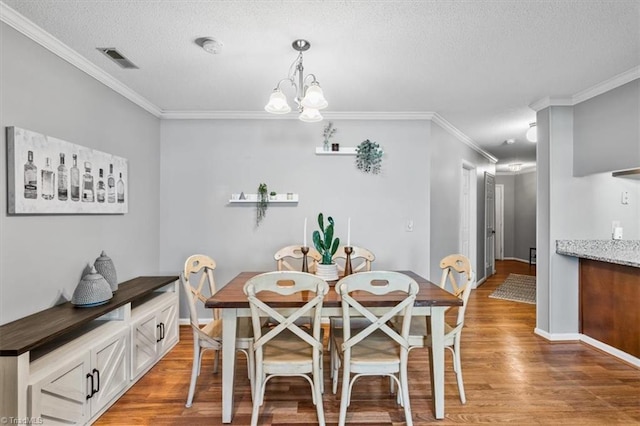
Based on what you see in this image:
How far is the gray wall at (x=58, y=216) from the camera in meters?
1.94

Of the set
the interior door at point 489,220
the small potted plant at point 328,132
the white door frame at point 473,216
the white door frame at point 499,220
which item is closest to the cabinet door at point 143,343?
the small potted plant at point 328,132

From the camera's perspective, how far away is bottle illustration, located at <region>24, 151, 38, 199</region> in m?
2.00

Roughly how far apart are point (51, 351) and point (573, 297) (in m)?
4.35

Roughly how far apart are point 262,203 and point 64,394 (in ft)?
7.81

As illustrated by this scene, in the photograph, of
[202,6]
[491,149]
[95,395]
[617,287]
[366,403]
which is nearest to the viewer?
[202,6]

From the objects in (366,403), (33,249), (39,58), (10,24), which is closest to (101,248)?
(33,249)

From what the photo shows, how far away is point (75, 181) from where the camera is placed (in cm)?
242

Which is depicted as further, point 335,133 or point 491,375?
point 335,133

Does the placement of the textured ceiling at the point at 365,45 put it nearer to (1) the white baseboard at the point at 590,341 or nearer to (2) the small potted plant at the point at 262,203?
(2) the small potted plant at the point at 262,203

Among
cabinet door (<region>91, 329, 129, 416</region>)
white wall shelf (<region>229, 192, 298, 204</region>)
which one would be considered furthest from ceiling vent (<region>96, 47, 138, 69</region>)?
cabinet door (<region>91, 329, 129, 416</region>)

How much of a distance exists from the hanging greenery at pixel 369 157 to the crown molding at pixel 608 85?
1.98 m

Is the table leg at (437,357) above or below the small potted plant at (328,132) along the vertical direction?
below

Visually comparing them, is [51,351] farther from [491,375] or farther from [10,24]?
[491,375]

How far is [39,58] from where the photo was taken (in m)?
2.15
